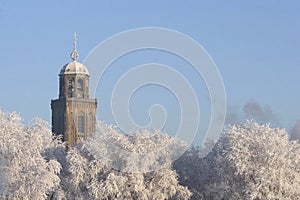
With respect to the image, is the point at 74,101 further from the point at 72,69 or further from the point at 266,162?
the point at 266,162

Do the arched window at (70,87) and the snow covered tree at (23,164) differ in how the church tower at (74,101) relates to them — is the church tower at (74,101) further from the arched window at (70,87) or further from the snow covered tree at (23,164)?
the snow covered tree at (23,164)

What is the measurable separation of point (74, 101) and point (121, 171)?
6524 cm

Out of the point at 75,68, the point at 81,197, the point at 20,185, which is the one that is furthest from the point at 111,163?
the point at 75,68

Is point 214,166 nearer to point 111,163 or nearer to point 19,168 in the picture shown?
point 111,163

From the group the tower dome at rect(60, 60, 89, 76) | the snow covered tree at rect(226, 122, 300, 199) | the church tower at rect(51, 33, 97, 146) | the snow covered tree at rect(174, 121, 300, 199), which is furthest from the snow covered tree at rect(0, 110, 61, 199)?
the tower dome at rect(60, 60, 89, 76)

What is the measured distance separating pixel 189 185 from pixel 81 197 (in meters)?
11.2

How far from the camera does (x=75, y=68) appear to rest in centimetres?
13275

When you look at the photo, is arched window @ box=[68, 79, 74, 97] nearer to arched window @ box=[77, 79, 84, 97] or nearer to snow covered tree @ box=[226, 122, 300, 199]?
arched window @ box=[77, 79, 84, 97]

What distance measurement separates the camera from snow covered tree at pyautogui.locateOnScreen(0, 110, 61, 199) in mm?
65250

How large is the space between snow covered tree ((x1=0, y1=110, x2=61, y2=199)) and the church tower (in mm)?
59063

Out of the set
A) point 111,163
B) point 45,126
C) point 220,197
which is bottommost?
point 220,197

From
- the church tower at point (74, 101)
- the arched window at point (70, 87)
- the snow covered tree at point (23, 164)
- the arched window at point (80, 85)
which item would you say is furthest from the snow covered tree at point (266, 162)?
the arched window at point (70, 87)

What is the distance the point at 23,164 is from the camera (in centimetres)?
6775

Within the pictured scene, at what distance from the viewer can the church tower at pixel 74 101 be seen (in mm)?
132250
